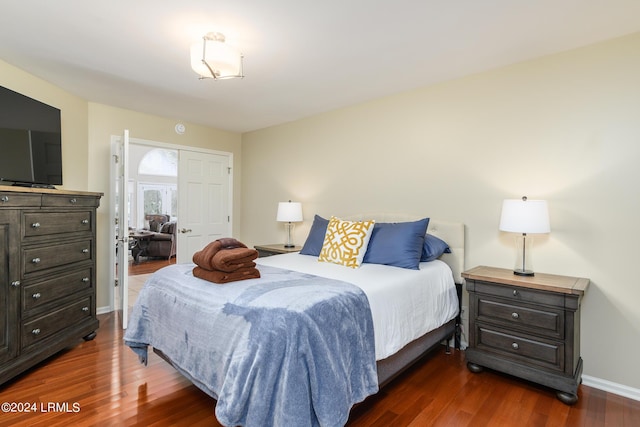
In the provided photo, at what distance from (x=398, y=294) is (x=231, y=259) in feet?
3.41

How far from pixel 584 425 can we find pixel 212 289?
221 cm

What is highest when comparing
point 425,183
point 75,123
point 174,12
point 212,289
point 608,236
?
point 174,12

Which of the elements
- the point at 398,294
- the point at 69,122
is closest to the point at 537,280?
the point at 398,294

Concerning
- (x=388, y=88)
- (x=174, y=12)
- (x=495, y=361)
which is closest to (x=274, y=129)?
(x=388, y=88)

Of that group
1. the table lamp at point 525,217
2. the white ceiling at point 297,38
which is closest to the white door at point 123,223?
the white ceiling at point 297,38

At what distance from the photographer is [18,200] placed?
2.24 metres

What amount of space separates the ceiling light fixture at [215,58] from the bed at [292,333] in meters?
1.31

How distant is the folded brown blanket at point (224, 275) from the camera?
6.39ft

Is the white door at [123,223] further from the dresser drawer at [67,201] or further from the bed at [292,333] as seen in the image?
the bed at [292,333]

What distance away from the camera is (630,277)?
217 centimetres

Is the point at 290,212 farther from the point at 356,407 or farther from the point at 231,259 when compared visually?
the point at 356,407

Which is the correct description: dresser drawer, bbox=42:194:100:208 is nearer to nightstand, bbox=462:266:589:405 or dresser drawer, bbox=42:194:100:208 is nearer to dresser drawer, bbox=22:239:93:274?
dresser drawer, bbox=22:239:93:274

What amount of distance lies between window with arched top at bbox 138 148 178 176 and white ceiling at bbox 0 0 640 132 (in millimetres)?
6451

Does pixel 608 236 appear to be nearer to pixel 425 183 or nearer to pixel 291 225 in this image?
pixel 425 183
